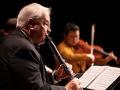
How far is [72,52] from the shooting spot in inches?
198

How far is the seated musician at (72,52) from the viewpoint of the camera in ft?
15.5

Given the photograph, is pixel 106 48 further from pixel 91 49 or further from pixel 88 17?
pixel 91 49

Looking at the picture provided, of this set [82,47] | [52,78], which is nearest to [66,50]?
[82,47]

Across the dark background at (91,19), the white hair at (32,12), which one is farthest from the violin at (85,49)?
the white hair at (32,12)

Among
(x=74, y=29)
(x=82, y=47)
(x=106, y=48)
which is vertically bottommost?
(x=106, y=48)

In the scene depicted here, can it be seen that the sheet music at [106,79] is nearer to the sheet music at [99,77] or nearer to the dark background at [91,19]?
the sheet music at [99,77]

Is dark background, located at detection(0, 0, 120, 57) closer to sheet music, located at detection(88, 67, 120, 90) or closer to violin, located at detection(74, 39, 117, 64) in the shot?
violin, located at detection(74, 39, 117, 64)

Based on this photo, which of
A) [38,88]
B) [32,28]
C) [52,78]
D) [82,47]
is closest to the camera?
[38,88]

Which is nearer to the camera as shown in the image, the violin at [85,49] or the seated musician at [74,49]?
the seated musician at [74,49]

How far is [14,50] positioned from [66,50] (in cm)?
259

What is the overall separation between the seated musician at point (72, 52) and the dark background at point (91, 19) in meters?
1.51

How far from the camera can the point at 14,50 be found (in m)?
2.33

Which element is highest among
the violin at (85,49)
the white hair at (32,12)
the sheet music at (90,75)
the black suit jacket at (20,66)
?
the white hair at (32,12)

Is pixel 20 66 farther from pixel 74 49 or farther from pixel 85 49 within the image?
pixel 85 49
